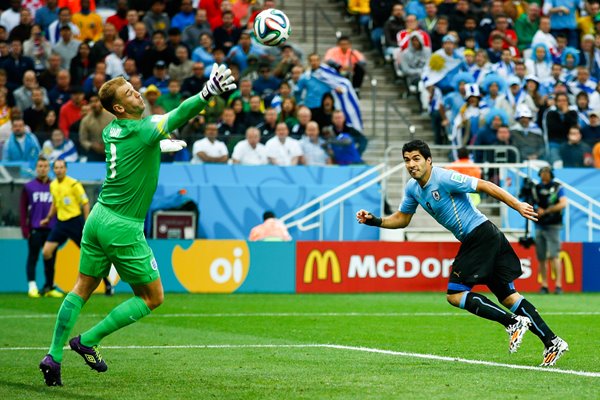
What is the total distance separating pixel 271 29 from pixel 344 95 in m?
12.2

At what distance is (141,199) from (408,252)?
505 inches

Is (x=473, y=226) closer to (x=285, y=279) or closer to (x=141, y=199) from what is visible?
(x=141, y=199)

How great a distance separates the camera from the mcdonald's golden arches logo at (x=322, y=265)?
2202 cm

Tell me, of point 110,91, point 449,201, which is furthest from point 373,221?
point 110,91

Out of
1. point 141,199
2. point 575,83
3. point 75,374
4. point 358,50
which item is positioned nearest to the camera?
point 141,199

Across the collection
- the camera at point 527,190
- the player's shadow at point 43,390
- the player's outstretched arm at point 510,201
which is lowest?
the player's shadow at point 43,390

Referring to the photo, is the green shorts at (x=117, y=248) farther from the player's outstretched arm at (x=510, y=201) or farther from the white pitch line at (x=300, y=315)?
the white pitch line at (x=300, y=315)

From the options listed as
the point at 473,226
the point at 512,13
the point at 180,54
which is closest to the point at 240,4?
the point at 180,54

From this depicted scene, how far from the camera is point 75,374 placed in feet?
34.4

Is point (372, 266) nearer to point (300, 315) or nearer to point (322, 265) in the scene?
→ point (322, 265)

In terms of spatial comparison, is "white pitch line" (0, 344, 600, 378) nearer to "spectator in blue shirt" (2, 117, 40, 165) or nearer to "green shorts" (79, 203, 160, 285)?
"green shorts" (79, 203, 160, 285)

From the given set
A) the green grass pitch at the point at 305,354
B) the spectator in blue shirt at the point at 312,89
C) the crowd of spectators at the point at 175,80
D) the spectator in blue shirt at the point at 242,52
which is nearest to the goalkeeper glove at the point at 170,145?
the green grass pitch at the point at 305,354

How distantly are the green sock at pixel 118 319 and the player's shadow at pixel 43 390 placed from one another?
1.60ft

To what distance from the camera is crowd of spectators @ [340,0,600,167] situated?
24.1 metres
